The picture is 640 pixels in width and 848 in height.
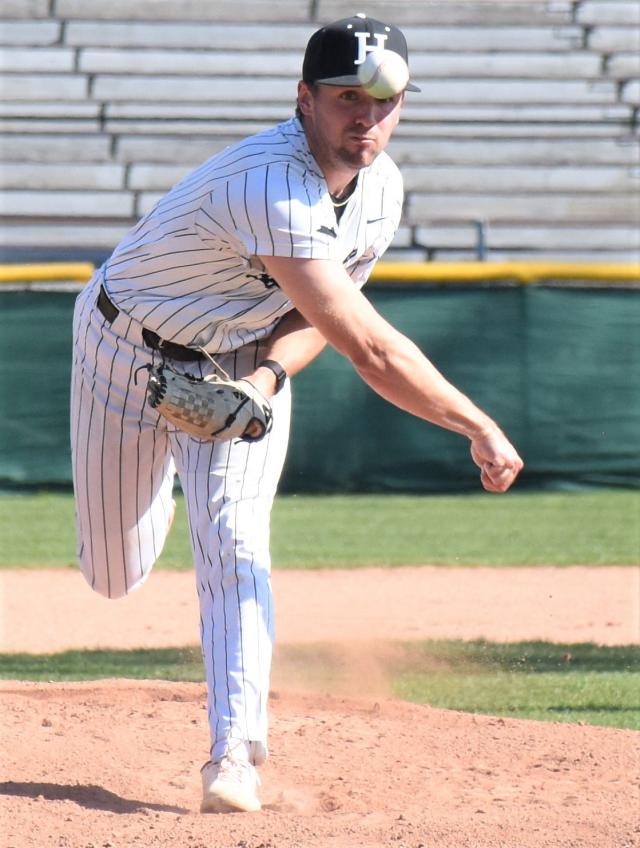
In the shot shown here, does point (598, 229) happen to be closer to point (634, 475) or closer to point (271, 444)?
point (634, 475)

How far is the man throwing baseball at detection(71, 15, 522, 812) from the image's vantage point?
2.59m

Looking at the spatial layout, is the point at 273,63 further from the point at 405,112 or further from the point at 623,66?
the point at 623,66

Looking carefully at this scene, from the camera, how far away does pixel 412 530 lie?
789 cm

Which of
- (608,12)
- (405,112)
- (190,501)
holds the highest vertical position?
(608,12)

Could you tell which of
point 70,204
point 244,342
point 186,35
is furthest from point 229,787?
point 186,35

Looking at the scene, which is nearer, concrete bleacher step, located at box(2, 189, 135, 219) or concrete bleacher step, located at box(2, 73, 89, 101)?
concrete bleacher step, located at box(2, 189, 135, 219)

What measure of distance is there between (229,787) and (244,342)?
1.03 metres

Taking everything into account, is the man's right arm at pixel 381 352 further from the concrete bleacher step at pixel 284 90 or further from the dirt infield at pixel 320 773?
the concrete bleacher step at pixel 284 90

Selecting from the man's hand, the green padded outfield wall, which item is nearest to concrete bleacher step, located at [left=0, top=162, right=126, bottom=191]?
the green padded outfield wall

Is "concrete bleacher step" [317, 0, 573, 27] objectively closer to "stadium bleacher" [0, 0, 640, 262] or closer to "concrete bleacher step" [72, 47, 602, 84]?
"stadium bleacher" [0, 0, 640, 262]

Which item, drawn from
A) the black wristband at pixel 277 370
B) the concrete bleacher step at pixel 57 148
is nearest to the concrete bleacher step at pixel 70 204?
the concrete bleacher step at pixel 57 148

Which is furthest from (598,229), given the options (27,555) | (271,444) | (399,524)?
(271,444)

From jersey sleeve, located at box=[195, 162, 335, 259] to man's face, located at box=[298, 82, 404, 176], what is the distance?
82 mm

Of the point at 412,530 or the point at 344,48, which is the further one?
the point at 412,530
